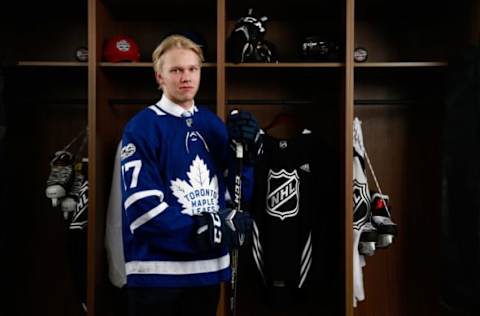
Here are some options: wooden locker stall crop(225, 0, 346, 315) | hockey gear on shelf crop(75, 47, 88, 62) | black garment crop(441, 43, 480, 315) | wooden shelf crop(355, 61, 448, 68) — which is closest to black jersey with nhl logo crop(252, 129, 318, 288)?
wooden locker stall crop(225, 0, 346, 315)

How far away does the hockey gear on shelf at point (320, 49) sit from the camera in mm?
2531

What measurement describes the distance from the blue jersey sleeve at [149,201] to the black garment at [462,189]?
1.13 m

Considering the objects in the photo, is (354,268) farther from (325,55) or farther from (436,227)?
(325,55)

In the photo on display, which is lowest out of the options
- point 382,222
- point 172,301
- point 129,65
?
point 172,301

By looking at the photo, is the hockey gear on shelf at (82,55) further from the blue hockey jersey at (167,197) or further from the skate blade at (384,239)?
the skate blade at (384,239)

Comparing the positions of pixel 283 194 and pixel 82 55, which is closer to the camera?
pixel 283 194

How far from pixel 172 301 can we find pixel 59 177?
100 cm

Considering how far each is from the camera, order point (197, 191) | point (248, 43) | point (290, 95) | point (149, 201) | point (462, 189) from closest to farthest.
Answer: point (149, 201) < point (197, 191) < point (462, 189) < point (248, 43) < point (290, 95)

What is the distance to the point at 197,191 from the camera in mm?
1786

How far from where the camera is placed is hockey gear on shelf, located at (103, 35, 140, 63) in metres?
→ 2.49

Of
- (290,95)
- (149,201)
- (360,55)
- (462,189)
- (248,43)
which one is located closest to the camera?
(149,201)

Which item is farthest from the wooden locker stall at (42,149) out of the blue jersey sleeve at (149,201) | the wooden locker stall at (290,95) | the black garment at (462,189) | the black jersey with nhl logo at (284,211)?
the black garment at (462,189)

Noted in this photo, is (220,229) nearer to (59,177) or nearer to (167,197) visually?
(167,197)

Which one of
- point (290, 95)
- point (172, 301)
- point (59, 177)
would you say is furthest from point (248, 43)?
point (172, 301)
